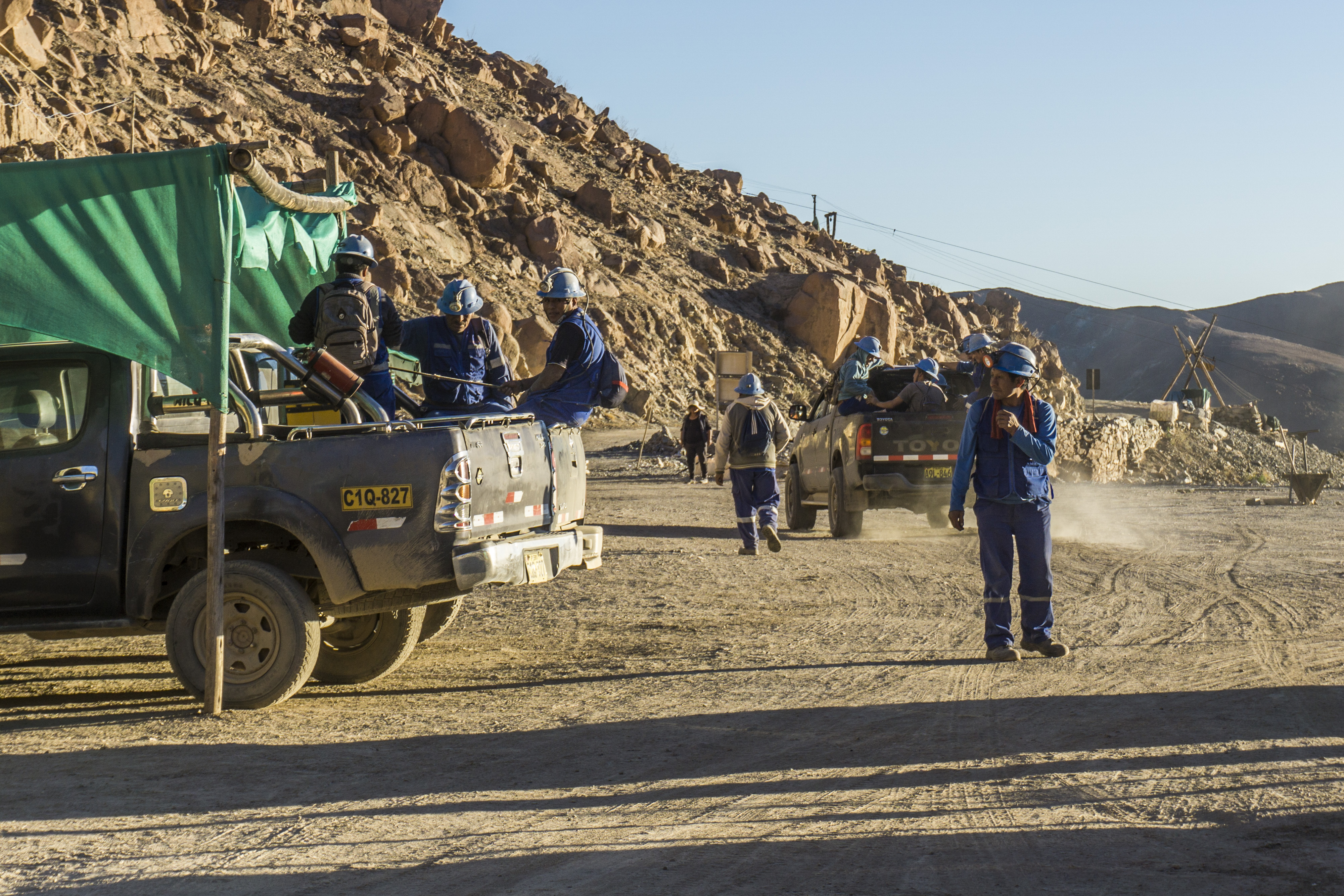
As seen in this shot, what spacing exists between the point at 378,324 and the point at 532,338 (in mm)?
36828

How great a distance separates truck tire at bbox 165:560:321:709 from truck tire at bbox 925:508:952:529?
10260 millimetres

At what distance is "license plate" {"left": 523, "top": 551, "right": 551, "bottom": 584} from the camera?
674 cm

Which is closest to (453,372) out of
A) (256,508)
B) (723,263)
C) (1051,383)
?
(256,508)

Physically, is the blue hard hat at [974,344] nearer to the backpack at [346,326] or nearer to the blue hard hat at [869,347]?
the blue hard hat at [869,347]

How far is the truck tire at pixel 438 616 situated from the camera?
8.27 metres

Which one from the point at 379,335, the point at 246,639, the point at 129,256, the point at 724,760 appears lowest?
the point at 724,760

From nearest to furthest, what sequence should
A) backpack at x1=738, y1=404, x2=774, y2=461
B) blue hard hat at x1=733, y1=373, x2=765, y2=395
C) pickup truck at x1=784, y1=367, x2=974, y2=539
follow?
backpack at x1=738, y1=404, x2=774, y2=461, blue hard hat at x1=733, y1=373, x2=765, y2=395, pickup truck at x1=784, y1=367, x2=974, y2=539

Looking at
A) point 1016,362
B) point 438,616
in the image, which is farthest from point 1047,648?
point 438,616

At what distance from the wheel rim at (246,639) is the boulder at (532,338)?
37736 millimetres

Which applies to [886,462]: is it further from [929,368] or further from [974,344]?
[974,344]

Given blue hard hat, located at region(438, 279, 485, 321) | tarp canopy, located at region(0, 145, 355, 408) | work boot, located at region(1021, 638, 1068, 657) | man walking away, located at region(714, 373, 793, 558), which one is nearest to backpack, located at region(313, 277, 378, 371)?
blue hard hat, located at region(438, 279, 485, 321)

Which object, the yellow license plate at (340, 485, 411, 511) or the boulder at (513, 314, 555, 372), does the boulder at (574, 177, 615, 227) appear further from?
the yellow license plate at (340, 485, 411, 511)

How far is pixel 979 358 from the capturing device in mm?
12414

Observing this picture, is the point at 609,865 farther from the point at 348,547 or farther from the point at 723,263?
the point at 723,263
